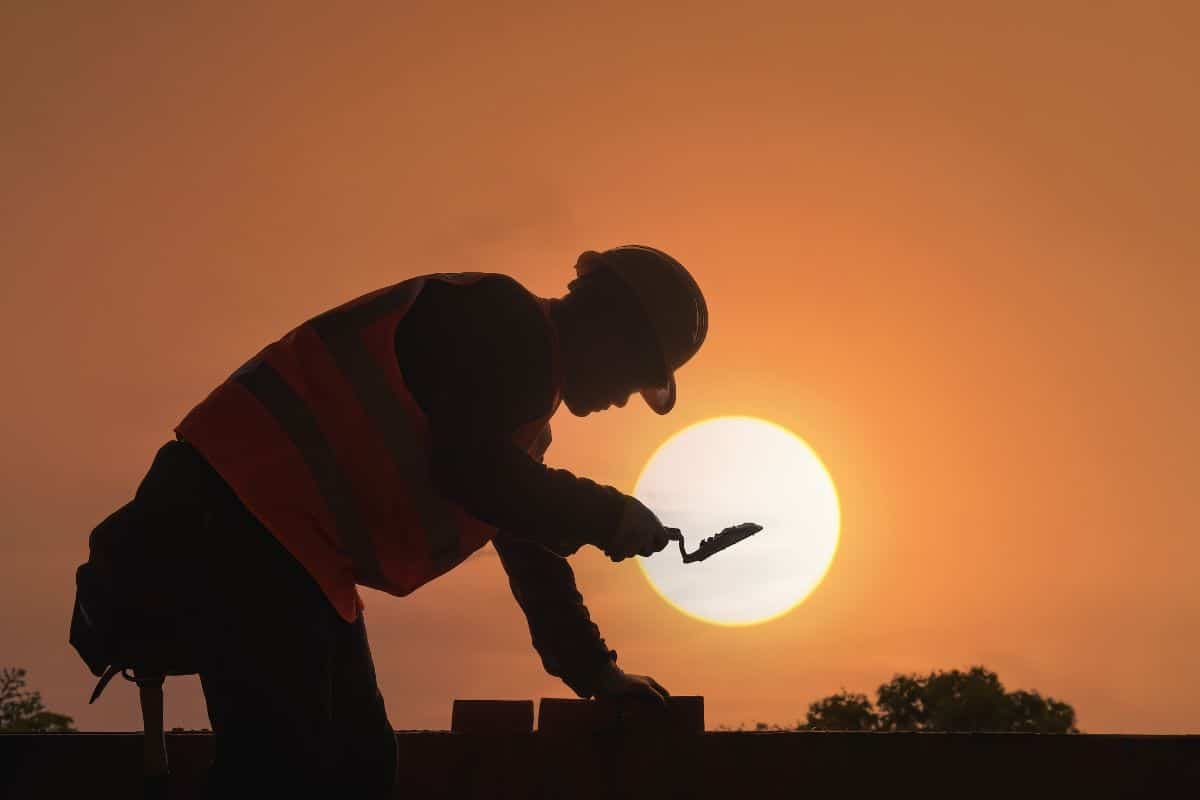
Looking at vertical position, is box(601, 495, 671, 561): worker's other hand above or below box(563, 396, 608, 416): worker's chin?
below

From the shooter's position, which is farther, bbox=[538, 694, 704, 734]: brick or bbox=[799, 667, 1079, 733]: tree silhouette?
A: bbox=[799, 667, 1079, 733]: tree silhouette

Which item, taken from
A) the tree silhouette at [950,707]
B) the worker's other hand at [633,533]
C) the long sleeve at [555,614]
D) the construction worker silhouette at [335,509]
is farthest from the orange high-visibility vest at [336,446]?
the tree silhouette at [950,707]

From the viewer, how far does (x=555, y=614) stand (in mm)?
4281

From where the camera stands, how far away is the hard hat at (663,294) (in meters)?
4.02

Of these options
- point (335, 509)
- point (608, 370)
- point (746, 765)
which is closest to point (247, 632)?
point (335, 509)

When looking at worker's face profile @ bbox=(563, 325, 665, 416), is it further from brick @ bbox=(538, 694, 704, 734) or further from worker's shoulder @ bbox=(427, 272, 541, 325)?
brick @ bbox=(538, 694, 704, 734)

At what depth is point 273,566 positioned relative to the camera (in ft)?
10.8

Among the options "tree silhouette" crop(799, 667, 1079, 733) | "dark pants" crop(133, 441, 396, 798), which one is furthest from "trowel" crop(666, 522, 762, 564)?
"tree silhouette" crop(799, 667, 1079, 733)

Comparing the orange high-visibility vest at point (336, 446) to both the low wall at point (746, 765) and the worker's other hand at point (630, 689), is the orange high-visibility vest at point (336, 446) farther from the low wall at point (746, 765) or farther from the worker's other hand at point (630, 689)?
the worker's other hand at point (630, 689)

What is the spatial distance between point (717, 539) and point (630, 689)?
59 cm

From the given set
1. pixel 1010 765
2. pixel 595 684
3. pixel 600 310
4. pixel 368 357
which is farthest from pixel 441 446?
pixel 1010 765

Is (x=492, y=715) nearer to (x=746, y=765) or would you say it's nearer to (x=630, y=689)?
(x=630, y=689)

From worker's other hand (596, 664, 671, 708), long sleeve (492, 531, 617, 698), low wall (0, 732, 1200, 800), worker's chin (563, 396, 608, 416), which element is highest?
worker's chin (563, 396, 608, 416)

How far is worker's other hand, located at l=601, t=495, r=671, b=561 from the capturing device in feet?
11.9
